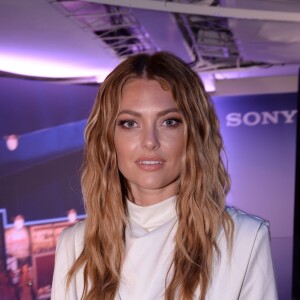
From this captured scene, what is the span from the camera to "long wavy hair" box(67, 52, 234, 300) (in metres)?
1.11

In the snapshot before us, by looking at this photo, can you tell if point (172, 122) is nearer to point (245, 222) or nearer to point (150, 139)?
point (150, 139)

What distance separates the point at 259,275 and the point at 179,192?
277 mm

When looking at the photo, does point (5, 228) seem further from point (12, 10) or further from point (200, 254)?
point (200, 254)

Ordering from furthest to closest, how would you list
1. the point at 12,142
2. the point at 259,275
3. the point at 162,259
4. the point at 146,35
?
the point at 146,35
the point at 12,142
the point at 162,259
the point at 259,275

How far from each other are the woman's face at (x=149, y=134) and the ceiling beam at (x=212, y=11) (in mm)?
1910

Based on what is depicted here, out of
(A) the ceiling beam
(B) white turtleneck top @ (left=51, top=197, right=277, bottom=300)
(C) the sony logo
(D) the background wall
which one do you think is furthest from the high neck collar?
(C) the sony logo

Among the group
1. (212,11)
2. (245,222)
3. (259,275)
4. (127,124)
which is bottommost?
(259,275)

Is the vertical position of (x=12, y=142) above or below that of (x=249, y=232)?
above

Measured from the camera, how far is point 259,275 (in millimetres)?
1059

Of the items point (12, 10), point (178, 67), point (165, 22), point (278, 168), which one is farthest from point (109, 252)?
point (278, 168)

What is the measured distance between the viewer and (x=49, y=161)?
4.04 metres

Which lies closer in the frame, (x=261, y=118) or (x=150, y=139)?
(x=150, y=139)

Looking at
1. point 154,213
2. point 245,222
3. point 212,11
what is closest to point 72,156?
point 212,11

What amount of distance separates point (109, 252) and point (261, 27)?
117 inches
